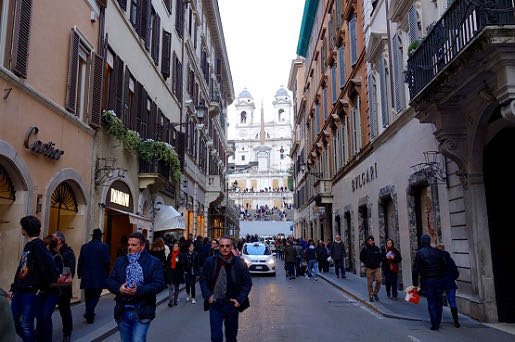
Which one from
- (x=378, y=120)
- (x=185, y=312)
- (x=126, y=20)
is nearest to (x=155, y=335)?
(x=185, y=312)

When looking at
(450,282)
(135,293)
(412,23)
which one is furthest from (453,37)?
(135,293)

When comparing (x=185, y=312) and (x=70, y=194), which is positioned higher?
(x=70, y=194)

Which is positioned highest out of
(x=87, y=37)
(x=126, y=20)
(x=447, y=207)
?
(x=126, y=20)

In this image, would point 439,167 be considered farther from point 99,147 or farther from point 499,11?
point 99,147

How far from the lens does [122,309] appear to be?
5.12 metres

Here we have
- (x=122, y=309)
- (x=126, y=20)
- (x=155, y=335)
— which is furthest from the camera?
(x=126, y=20)

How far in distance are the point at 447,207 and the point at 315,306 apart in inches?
165

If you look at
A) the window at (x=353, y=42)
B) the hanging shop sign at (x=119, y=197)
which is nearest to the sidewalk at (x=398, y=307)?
the hanging shop sign at (x=119, y=197)

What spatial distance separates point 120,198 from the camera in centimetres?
1535

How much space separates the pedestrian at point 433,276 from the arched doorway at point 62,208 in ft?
27.6

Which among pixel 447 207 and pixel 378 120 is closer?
pixel 447 207

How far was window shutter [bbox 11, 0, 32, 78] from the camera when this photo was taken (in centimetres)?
895

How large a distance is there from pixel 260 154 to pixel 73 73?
132 meters

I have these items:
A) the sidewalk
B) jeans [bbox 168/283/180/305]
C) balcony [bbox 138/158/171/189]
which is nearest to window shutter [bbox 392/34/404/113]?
the sidewalk
